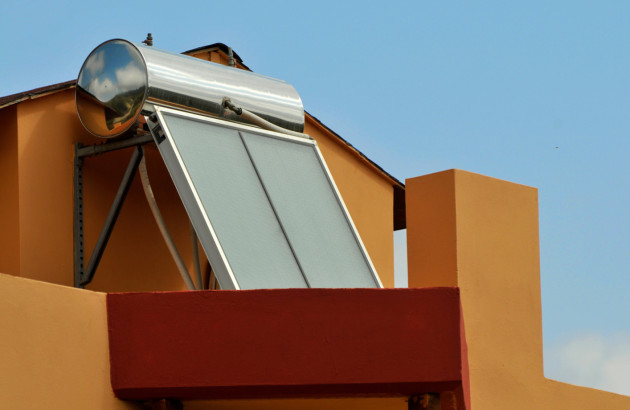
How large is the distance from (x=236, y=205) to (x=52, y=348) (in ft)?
8.07

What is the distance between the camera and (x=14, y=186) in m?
10.7

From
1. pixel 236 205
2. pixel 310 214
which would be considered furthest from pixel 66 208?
pixel 310 214

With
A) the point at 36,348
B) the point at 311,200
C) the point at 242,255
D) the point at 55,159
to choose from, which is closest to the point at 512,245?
the point at 311,200

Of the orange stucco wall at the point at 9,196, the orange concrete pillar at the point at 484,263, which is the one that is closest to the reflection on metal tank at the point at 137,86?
the orange stucco wall at the point at 9,196

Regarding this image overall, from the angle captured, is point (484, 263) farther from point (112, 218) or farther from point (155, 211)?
point (112, 218)

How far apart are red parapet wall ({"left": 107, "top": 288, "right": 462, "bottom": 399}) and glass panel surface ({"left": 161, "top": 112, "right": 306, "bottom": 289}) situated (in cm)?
64

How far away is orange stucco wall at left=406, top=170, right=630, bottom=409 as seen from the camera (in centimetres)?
1121

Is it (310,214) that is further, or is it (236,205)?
(310,214)

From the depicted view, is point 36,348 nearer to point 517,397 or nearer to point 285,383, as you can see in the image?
point 285,383

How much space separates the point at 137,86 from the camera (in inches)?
419

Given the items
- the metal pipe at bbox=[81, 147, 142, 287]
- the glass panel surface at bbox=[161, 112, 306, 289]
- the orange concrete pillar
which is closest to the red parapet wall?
the glass panel surface at bbox=[161, 112, 306, 289]

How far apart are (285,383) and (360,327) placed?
0.68 meters

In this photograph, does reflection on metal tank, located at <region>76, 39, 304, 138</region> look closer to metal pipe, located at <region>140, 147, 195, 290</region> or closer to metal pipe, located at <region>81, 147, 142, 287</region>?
metal pipe, located at <region>81, 147, 142, 287</region>

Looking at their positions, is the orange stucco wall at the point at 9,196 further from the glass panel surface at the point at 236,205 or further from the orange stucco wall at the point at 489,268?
the orange stucco wall at the point at 489,268
